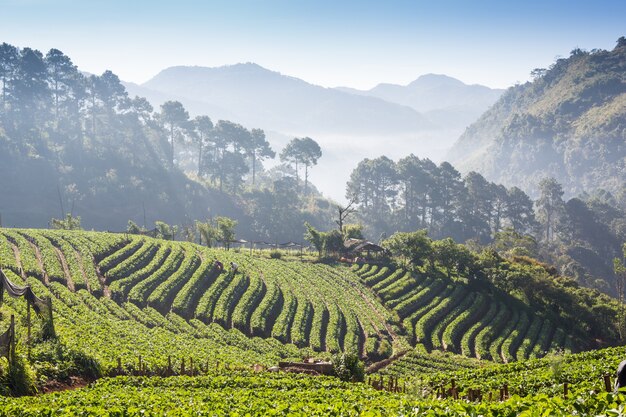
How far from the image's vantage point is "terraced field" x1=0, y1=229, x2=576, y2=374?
136 feet

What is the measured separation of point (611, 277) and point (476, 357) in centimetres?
8299

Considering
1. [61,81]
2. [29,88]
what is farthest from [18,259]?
[61,81]

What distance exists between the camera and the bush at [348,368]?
33.5m

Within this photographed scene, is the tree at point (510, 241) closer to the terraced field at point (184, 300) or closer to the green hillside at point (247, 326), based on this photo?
the green hillside at point (247, 326)

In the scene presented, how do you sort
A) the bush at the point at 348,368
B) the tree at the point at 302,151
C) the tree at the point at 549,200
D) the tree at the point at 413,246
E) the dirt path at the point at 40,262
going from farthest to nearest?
the tree at the point at 302,151, the tree at the point at 549,200, the tree at the point at 413,246, the dirt path at the point at 40,262, the bush at the point at 348,368

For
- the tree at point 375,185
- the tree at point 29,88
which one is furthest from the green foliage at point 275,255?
the tree at point 29,88

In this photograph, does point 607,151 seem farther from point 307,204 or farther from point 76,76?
point 76,76

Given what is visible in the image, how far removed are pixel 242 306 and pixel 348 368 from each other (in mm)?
19650

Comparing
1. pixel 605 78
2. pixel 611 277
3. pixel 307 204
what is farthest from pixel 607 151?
pixel 307 204

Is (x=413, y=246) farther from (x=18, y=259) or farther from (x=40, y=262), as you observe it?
(x=18, y=259)

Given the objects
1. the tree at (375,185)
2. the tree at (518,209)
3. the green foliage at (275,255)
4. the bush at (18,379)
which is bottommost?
the bush at (18,379)

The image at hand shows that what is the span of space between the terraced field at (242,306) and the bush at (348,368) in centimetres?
662

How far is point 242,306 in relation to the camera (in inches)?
2028

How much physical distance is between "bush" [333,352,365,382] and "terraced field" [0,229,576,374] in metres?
6.62
